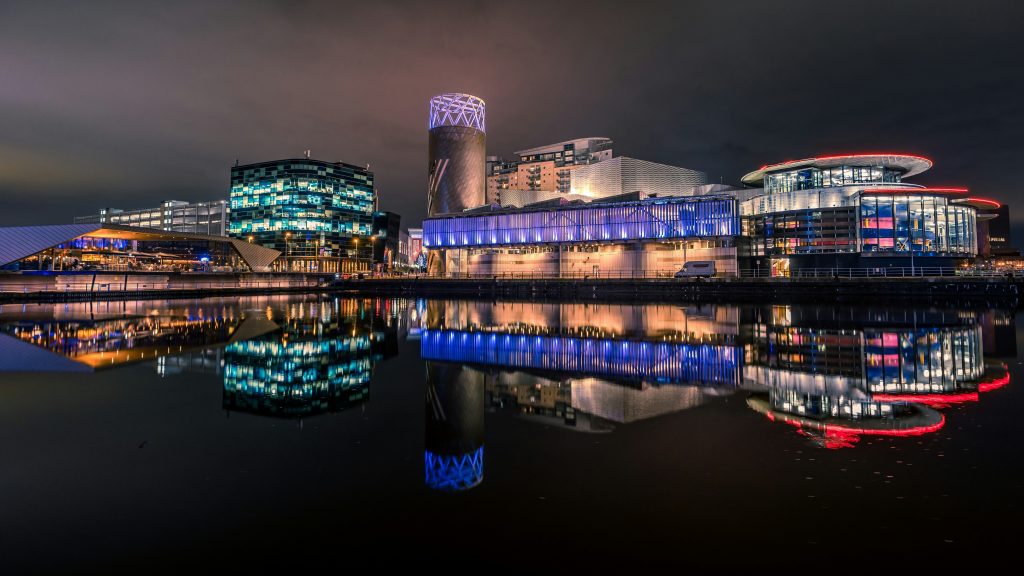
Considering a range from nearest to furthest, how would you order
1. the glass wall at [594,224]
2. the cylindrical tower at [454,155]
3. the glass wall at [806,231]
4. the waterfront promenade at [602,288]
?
the waterfront promenade at [602,288], the glass wall at [806,231], the glass wall at [594,224], the cylindrical tower at [454,155]

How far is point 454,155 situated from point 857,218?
82811 mm

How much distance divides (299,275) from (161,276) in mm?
23471

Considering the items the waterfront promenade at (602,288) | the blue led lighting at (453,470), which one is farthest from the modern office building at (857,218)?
the blue led lighting at (453,470)

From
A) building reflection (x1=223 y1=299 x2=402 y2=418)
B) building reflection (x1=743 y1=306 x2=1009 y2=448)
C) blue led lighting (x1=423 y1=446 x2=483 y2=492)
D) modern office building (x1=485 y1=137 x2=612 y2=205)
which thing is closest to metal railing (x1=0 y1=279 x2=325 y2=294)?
building reflection (x1=223 y1=299 x2=402 y2=418)

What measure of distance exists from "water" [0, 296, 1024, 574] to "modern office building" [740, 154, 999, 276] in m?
62.3

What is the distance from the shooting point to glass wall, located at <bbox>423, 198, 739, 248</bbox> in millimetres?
75250

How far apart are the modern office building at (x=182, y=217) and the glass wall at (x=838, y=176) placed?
16462 cm

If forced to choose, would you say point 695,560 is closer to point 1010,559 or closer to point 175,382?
point 1010,559

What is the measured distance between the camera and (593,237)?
84.0m

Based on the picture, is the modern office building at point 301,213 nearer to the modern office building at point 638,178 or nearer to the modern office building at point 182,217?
the modern office building at point 182,217

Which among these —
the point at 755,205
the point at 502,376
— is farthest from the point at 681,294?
the point at 502,376

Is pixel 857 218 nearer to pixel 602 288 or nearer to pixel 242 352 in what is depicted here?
pixel 602 288

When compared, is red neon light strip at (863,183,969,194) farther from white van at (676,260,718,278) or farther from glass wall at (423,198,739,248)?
white van at (676,260,718,278)

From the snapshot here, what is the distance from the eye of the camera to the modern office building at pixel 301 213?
146m
